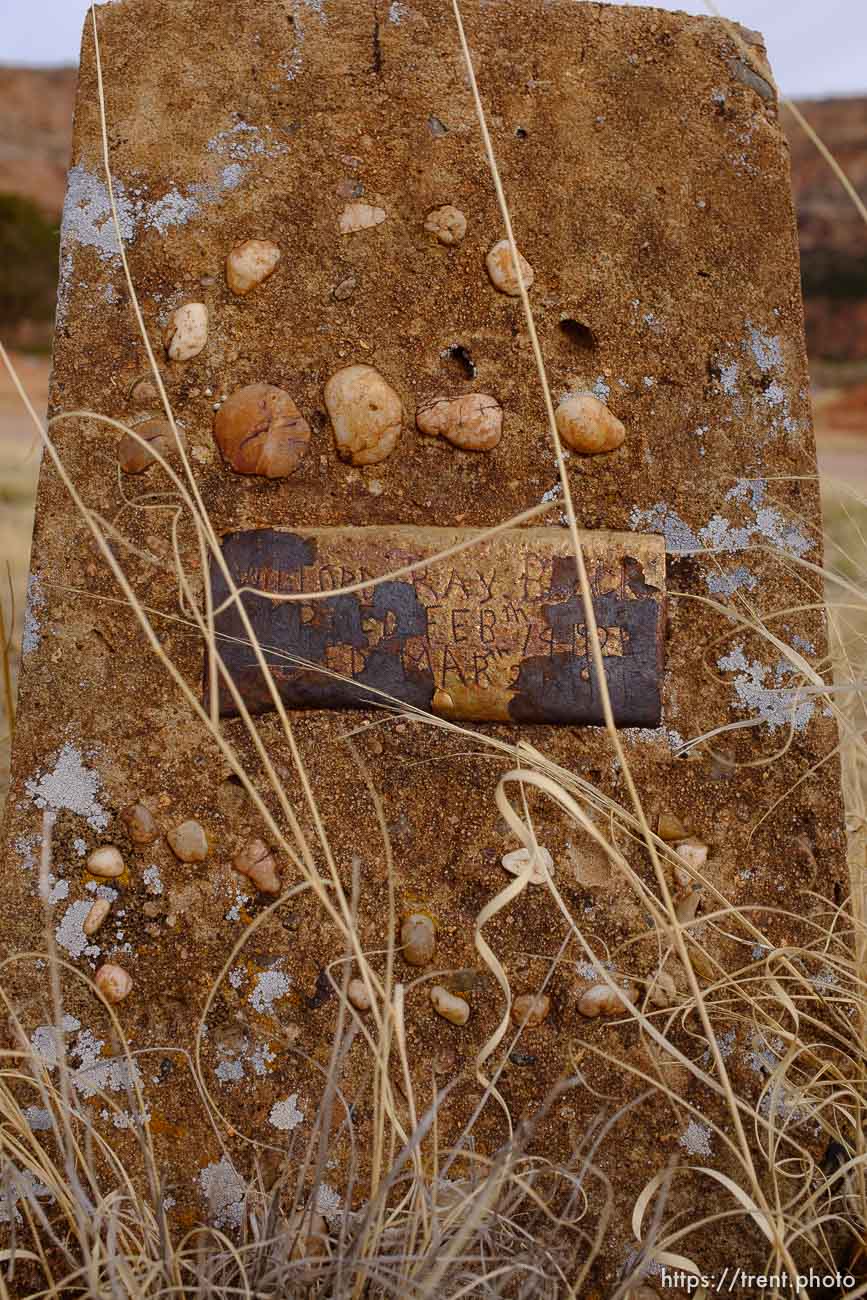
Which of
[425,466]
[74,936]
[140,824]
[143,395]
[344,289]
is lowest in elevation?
[74,936]

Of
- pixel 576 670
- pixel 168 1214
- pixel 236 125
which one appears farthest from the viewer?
pixel 236 125

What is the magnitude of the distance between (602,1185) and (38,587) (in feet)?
3.84

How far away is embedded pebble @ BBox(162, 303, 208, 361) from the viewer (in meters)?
1.44

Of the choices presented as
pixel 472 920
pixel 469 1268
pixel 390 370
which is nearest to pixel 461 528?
pixel 390 370

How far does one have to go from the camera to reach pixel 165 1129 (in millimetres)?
1310

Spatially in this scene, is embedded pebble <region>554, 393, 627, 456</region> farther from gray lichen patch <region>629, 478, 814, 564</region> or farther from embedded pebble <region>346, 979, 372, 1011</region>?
embedded pebble <region>346, 979, 372, 1011</region>

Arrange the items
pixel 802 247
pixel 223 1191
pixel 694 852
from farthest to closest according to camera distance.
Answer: pixel 802 247
pixel 694 852
pixel 223 1191

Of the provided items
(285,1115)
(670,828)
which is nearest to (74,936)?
(285,1115)

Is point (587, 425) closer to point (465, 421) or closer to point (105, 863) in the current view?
point (465, 421)

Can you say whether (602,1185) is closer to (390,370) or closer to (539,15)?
(390,370)

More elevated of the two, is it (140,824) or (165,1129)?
(140,824)

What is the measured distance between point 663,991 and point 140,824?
2.55 feet

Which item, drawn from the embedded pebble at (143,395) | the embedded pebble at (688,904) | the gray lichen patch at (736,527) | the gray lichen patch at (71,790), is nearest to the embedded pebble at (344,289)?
the embedded pebble at (143,395)

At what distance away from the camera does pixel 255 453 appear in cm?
142
